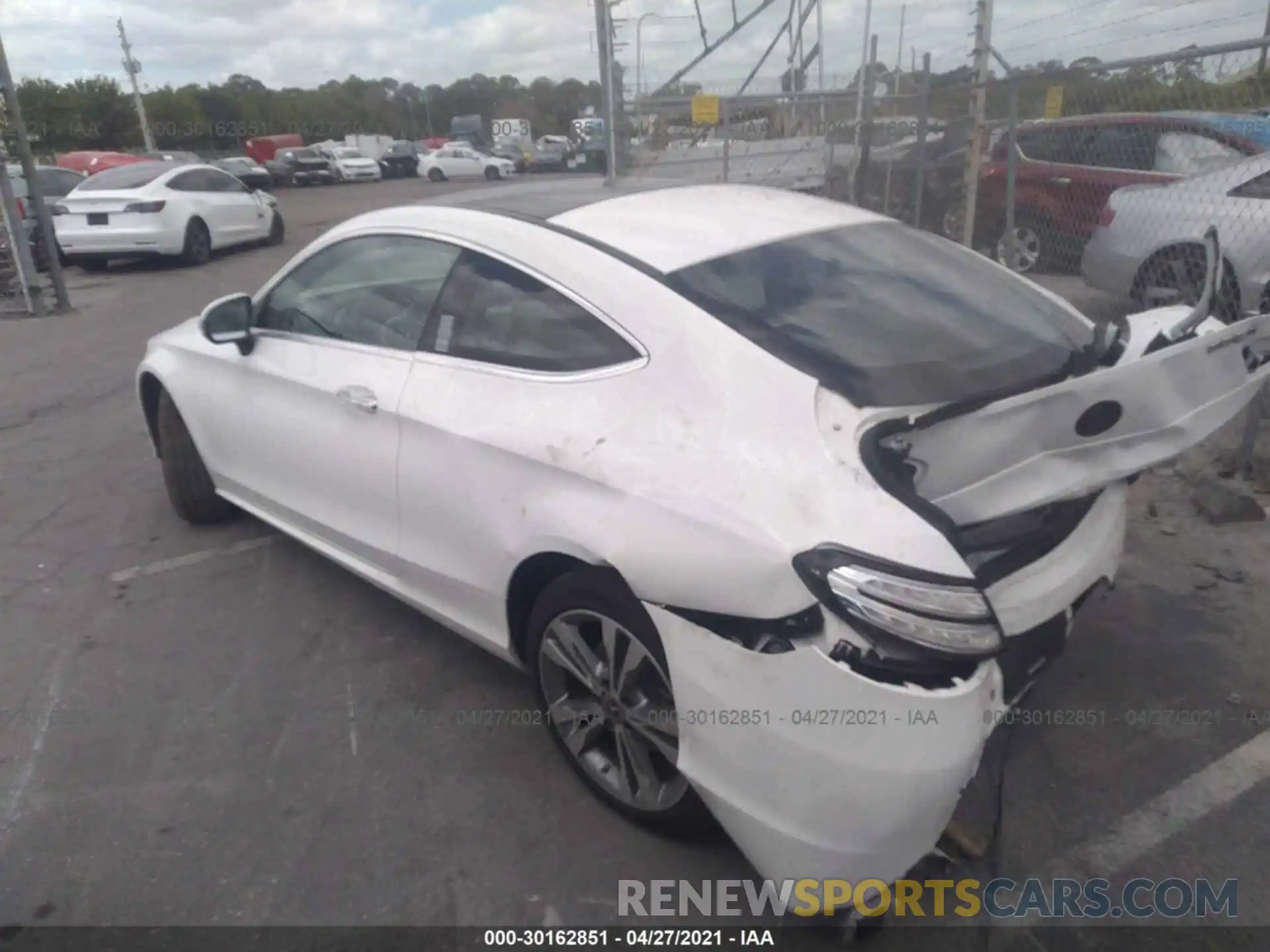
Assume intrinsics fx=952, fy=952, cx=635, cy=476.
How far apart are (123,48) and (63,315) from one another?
43002 millimetres

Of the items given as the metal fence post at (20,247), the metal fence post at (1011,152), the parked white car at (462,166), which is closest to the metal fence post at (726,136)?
the metal fence post at (1011,152)

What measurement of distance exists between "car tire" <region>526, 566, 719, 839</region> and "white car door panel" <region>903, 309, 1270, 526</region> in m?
0.78

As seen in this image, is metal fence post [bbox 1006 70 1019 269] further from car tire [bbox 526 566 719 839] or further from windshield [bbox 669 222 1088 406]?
car tire [bbox 526 566 719 839]

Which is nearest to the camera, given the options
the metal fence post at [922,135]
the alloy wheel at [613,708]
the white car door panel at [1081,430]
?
the white car door panel at [1081,430]

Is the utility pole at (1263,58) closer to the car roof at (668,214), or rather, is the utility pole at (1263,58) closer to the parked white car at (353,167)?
the car roof at (668,214)

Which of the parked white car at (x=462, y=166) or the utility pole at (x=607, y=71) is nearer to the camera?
the utility pole at (x=607, y=71)

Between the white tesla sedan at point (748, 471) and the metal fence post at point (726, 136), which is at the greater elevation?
the metal fence post at point (726, 136)

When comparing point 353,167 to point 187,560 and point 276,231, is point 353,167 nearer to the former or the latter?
point 276,231

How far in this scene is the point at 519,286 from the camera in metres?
2.82

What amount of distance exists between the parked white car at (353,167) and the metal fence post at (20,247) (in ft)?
97.1

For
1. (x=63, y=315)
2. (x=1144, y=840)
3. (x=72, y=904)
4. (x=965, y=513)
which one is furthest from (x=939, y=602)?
(x=63, y=315)

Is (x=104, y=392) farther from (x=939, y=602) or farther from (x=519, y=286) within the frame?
(x=939, y=602)

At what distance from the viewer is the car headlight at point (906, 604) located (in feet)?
6.16

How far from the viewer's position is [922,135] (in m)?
8.14
